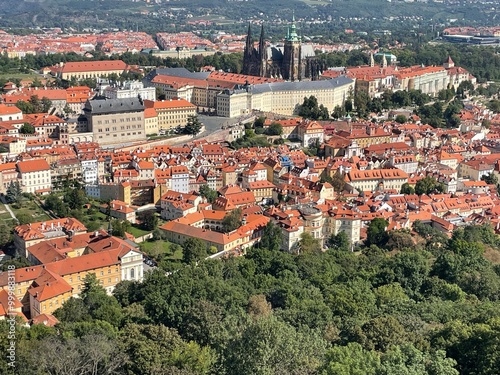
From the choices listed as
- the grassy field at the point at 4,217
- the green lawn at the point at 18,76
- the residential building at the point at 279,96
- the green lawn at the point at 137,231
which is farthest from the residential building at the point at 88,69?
the green lawn at the point at 137,231

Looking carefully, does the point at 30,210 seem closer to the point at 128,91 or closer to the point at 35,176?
the point at 35,176

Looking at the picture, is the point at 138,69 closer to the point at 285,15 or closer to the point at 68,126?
the point at 68,126

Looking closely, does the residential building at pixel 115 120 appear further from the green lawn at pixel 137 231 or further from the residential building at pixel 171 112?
the green lawn at pixel 137 231

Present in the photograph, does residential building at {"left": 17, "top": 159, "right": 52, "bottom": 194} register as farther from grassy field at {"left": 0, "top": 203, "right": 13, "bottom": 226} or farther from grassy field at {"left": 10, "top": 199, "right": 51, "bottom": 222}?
grassy field at {"left": 0, "top": 203, "right": 13, "bottom": 226}

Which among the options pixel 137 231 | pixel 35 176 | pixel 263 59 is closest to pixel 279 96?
pixel 263 59

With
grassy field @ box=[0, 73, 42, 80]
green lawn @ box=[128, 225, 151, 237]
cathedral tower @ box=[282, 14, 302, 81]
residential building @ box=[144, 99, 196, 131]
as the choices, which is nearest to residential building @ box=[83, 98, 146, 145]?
residential building @ box=[144, 99, 196, 131]

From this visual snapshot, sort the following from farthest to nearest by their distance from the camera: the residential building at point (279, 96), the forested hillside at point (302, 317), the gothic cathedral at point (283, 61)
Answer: the gothic cathedral at point (283, 61) → the residential building at point (279, 96) → the forested hillside at point (302, 317)
